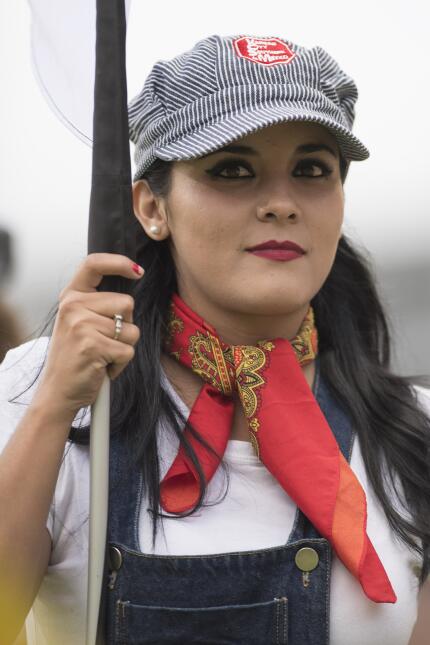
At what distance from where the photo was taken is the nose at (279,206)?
199cm

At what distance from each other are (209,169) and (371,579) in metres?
0.80

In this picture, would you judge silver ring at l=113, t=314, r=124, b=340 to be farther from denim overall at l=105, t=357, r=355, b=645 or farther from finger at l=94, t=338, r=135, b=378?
denim overall at l=105, t=357, r=355, b=645

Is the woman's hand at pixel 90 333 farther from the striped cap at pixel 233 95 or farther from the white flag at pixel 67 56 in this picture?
the striped cap at pixel 233 95

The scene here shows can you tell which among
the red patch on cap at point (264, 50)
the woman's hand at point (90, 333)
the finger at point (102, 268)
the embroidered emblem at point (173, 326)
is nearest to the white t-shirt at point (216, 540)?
the embroidered emblem at point (173, 326)

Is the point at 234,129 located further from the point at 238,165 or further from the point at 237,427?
the point at 237,427

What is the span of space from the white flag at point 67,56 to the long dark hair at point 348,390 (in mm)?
399

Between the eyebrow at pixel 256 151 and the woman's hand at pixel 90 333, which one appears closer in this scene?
the woman's hand at pixel 90 333

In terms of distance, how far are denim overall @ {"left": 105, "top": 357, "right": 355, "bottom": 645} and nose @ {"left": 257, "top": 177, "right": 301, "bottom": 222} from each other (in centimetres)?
57

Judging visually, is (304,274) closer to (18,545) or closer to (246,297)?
(246,297)

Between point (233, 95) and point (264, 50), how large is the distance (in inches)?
4.9

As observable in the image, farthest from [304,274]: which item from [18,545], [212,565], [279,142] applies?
[18,545]

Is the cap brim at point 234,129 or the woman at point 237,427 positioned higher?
the cap brim at point 234,129

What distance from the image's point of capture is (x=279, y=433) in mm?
2053

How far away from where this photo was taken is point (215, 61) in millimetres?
2043
